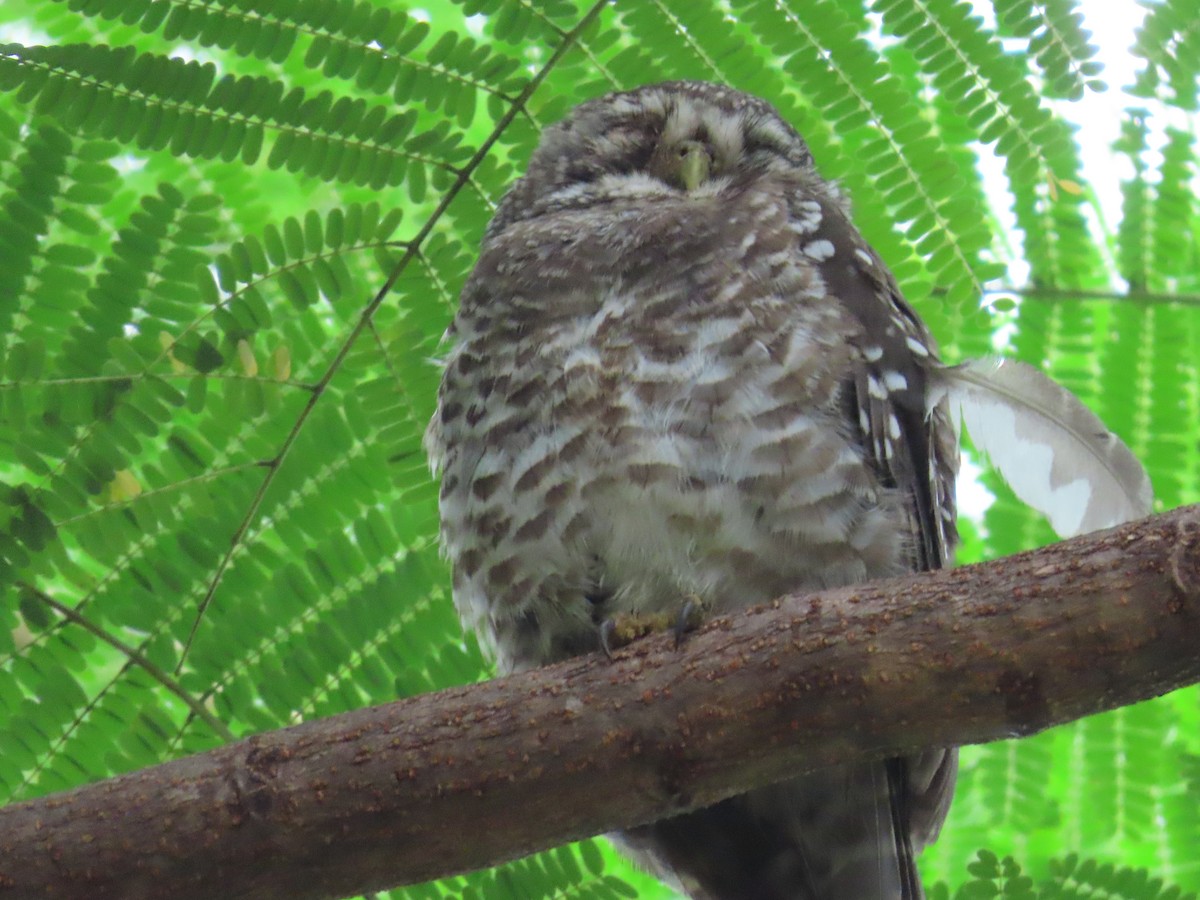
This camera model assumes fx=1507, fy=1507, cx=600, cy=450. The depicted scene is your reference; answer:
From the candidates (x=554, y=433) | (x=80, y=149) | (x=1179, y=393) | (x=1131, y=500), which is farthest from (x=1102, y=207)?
(x=80, y=149)

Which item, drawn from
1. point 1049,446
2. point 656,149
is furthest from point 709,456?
point 656,149

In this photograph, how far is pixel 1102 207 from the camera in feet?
10.0

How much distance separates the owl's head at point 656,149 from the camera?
3027 mm

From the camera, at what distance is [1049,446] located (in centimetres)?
239

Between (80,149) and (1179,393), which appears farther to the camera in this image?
(1179,393)

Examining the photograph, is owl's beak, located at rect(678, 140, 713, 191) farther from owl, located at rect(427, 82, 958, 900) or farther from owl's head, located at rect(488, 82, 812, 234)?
owl, located at rect(427, 82, 958, 900)

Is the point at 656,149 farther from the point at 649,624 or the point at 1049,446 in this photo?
the point at 649,624

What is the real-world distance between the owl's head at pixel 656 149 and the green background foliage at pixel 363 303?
→ 126 mm

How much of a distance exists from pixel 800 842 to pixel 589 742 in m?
0.84

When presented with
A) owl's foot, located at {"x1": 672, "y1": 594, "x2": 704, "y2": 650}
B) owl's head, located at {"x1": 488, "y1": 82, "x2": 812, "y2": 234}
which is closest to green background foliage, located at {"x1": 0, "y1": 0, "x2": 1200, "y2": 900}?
owl's head, located at {"x1": 488, "y1": 82, "x2": 812, "y2": 234}

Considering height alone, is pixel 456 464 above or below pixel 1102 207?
below

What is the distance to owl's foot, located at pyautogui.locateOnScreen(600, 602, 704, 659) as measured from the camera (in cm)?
199

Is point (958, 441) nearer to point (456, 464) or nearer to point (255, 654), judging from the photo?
point (456, 464)

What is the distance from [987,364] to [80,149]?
1580mm
